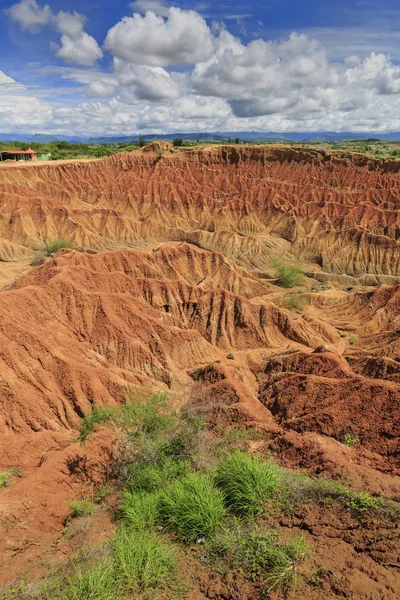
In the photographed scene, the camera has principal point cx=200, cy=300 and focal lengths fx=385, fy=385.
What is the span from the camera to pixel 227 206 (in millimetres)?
70562

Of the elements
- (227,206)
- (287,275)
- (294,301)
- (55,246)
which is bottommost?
(294,301)

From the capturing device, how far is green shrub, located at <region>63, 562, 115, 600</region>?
8312mm

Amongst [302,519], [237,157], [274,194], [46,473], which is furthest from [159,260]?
[237,157]

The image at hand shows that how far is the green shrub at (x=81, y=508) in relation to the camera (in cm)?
1312

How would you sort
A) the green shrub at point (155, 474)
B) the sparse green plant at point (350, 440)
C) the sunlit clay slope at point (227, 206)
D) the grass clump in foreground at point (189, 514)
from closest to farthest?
1. the grass clump in foreground at point (189, 514)
2. the green shrub at point (155, 474)
3. the sparse green plant at point (350, 440)
4. the sunlit clay slope at point (227, 206)

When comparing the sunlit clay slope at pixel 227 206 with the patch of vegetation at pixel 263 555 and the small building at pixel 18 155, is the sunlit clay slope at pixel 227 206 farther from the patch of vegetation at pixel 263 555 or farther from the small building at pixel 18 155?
the patch of vegetation at pixel 263 555

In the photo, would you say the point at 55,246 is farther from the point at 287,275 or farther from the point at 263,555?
the point at 263,555

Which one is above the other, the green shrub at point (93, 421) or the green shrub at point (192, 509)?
the green shrub at point (192, 509)

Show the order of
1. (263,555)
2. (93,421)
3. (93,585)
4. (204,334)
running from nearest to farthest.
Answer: (93,585) → (263,555) → (93,421) → (204,334)

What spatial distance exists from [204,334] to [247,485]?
21.3 m

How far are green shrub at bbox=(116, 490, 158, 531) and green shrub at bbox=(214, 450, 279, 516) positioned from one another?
2088mm

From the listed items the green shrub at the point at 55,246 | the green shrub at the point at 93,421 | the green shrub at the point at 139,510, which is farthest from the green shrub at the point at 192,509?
the green shrub at the point at 55,246

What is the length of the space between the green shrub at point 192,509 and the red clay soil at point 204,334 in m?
2.70

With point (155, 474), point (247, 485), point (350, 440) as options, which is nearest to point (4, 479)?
point (155, 474)
